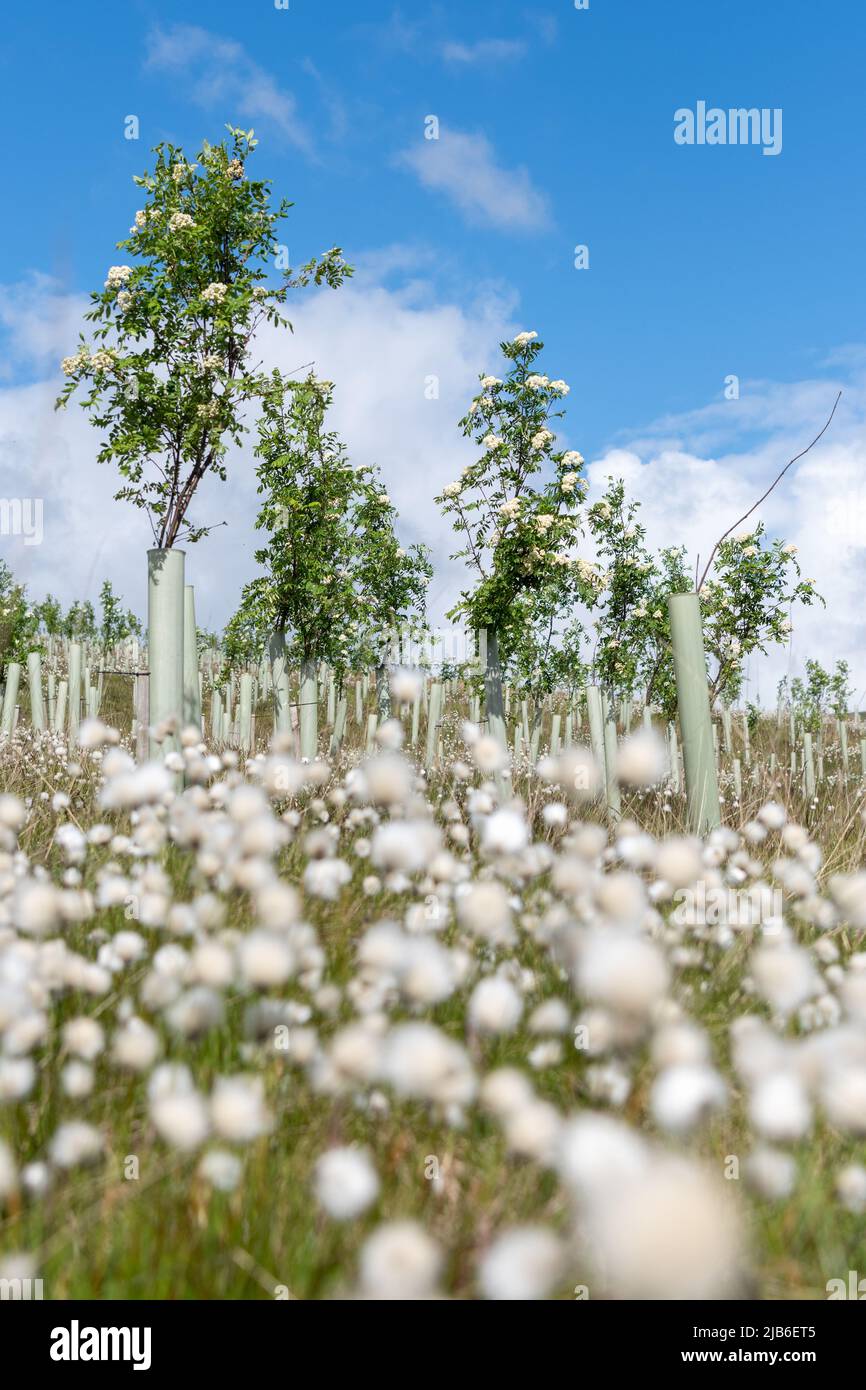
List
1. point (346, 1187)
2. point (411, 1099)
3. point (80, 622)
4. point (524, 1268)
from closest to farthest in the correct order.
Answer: point (524, 1268), point (346, 1187), point (411, 1099), point (80, 622)

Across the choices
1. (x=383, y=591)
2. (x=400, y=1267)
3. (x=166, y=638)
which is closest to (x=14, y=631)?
(x=383, y=591)

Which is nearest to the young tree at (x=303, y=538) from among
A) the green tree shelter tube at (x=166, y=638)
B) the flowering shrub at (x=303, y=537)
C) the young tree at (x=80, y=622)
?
the flowering shrub at (x=303, y=537)

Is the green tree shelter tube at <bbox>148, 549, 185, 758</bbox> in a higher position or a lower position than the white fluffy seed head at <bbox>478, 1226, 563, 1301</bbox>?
higher

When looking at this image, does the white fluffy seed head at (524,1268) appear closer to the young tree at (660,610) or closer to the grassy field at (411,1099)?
the grassy field at (411,1099)

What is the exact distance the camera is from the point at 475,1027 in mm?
1828

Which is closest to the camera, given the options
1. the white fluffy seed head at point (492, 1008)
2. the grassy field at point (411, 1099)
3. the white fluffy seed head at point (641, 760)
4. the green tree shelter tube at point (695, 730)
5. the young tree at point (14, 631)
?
the grassy field at point (411, 1099)

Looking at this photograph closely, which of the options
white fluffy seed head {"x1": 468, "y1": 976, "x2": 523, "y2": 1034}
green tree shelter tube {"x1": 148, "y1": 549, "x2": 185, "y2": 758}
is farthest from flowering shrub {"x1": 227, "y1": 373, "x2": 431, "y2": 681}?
white fluffy seed head {"x1": 468, "y1": 976, "x2": 523, "y2": 1034}

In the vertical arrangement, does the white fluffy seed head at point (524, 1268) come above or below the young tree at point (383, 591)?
below

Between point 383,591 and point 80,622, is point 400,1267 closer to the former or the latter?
point 383,591

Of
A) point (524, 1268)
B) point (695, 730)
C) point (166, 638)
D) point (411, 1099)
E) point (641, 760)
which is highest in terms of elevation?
point (166, 638)

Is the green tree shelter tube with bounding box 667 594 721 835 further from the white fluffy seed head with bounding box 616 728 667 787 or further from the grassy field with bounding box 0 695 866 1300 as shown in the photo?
the white fluffy seed head with bounding box 616 728 667 787

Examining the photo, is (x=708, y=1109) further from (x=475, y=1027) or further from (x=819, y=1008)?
(x=819, y=1008)

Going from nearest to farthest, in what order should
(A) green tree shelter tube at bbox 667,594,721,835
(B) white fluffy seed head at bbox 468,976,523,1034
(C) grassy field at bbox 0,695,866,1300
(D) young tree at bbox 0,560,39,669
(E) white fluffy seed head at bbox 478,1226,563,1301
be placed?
1. (E) white fluffy seed head at bbox 478,1226,563,1301
2. (C) grassy field at bbox 0,695,866,1300
3. (B) white fluffy seed head at bbox 468,976,523,1034
4. (A) green tree shelter tube at bbox 667,594,721,835
5. (D) young tree at bbox 0,560,39,669
